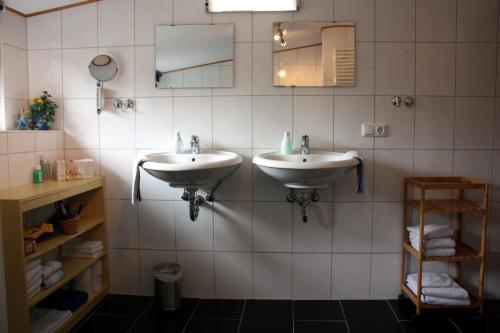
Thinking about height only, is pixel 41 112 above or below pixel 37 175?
above

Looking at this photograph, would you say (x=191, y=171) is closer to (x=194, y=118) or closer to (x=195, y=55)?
(x=194, y=118)

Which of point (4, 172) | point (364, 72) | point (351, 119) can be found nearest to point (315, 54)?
point (364, 72)

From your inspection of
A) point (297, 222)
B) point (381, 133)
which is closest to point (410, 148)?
point (381, 133)

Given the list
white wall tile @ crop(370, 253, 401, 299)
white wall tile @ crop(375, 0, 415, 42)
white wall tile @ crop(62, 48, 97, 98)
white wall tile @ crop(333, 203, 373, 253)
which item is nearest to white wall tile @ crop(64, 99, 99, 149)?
white wall tile @ crop(62, 48, 97, 98)

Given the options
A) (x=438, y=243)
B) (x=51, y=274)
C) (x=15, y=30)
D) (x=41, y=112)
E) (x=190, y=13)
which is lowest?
(x=51, y=274)

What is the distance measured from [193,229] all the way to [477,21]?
219 cm

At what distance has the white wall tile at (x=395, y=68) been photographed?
7.44ft

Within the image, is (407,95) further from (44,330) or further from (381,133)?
(44,330)

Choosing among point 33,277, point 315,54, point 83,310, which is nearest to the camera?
point 33,277

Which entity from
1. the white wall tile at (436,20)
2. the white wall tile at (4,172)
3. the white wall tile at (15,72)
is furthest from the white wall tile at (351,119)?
the white wall tile at (15,72)

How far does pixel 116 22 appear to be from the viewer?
7.73 ft

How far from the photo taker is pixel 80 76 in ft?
7.89

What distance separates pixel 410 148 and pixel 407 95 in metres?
0.33

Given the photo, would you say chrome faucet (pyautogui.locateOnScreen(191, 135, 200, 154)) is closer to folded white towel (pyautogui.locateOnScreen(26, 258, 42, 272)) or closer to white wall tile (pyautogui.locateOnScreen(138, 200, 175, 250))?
white wall tile (pyautogui.locateOnScreen(138, 200, 175, 250))
